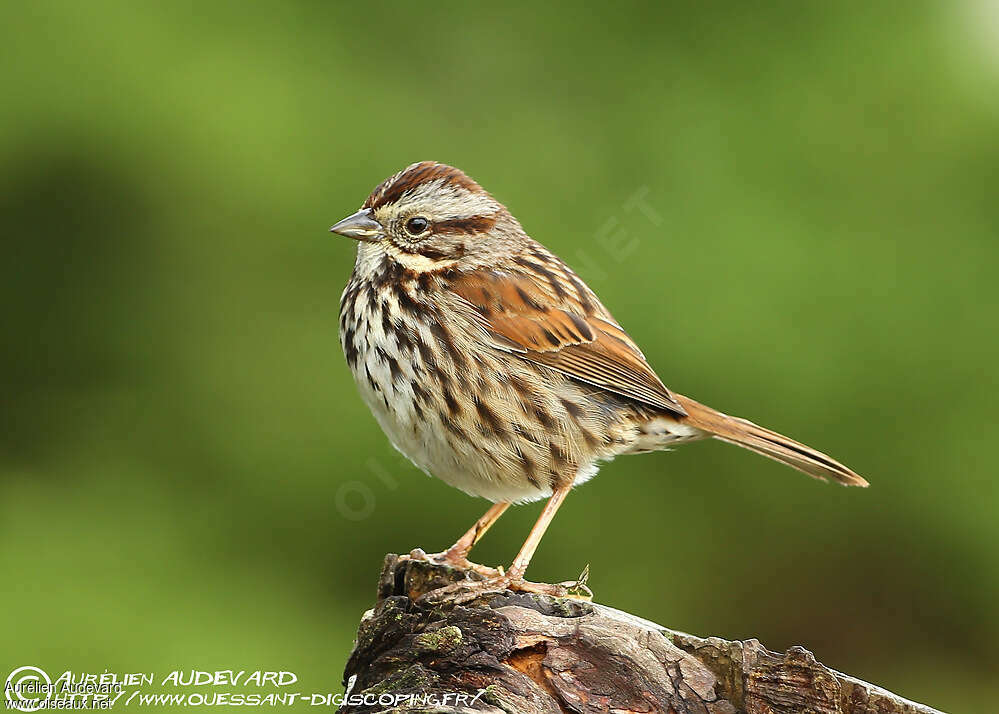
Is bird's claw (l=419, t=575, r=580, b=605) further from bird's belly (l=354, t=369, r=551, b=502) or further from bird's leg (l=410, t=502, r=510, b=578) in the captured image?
bird's belly (l=354, t=369, r=551, b=502)

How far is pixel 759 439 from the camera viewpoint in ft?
15.6

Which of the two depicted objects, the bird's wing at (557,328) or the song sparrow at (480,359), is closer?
the song sparrow at (480,359)

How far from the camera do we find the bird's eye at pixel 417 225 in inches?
172

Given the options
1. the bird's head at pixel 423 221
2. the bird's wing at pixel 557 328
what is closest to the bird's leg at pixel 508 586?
the bird's wing at pixel 557 328

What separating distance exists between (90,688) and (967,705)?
13.0 ft

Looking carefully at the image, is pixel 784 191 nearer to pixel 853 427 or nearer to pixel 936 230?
pixel 936 230

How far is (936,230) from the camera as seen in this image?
248 inches

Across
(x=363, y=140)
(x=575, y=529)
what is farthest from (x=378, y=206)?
(x=575, y=529)

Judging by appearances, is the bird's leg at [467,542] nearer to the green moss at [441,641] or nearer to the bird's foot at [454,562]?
the bird's foot at [454,562]

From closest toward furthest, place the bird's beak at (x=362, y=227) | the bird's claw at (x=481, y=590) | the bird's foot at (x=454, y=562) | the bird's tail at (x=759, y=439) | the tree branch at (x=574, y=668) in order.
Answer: the tree branch at (x=574, y=668) < the bird's claw at (x=481, y=590) < the bird's foot at (x=454, y=562) < the bird's beak at (x=362, y=227) < the bird's tail at (x=759, y=439)

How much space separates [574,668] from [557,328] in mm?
1494

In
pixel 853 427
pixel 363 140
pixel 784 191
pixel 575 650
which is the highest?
pixel 784 191

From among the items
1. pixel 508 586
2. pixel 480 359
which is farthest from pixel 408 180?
pixel 508 586

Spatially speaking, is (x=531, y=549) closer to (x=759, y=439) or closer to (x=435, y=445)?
(x=435, y=445)
